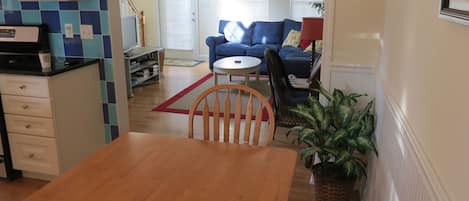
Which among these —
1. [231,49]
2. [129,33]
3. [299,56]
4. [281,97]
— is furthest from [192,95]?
[281,97]

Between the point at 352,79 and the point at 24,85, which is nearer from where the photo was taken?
the point at 352,79

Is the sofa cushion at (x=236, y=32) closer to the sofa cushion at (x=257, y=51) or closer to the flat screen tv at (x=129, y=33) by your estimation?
the sofa cushion at (x=257, y=51)

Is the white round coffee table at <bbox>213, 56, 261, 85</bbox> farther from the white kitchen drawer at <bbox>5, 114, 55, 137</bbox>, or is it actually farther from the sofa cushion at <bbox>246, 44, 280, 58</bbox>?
the white kitchen drawer at <bbox>5, 114, 55, 137</bbox>

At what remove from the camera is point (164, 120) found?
4652 mm

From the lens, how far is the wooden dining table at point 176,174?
1446mm

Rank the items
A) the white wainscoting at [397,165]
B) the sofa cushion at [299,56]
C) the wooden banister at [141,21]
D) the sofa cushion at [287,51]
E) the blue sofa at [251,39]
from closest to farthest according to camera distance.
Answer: the white wainscoting at [397,165]
the sofa cushion at [299,56]
the sofa cushion at [287,51]
the blue sofa at [251,39]
the wooden banister at [141,21]

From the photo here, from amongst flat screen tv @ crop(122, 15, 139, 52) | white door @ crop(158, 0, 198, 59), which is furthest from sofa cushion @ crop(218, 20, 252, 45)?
flat screen tv @ crop(122, 15, 139, 52)

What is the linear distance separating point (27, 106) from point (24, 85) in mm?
157

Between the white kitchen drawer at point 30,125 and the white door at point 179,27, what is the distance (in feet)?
17.5

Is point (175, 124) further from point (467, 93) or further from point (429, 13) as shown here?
point (467, 93)

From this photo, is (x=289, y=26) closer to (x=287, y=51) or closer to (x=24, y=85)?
(x=287, y=51)

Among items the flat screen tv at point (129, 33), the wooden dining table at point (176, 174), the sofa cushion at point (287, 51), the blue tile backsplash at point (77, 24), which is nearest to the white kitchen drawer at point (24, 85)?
the blue tile backsplash at point (77, 24)

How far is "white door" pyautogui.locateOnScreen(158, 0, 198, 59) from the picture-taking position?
8083 mm

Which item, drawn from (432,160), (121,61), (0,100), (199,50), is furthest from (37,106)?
(199,50)
